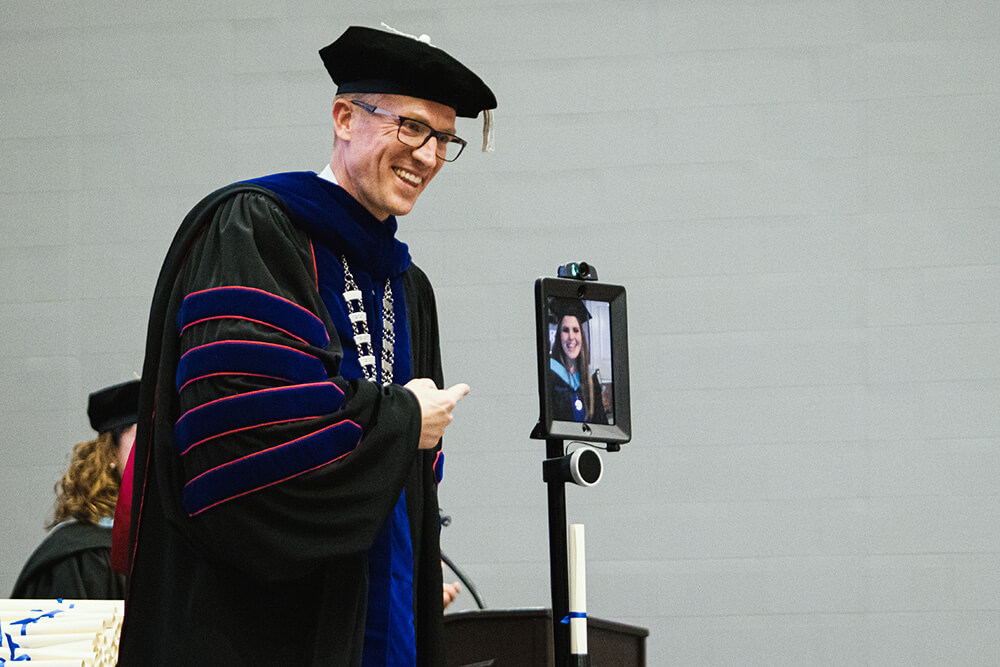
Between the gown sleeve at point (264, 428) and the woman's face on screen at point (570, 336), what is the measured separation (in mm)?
251

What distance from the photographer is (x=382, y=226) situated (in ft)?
6.27

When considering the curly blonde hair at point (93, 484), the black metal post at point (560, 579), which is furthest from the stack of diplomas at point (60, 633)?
the curly blonde hair at point (93, 484)

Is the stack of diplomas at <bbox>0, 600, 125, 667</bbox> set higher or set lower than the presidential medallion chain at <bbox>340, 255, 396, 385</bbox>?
lower

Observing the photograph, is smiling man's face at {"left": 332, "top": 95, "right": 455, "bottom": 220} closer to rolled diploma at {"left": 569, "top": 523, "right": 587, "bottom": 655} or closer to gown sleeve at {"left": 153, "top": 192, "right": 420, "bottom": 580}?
gown sleeve at {"left": 153, "top": 192, "right": 420, "bottom": 580}

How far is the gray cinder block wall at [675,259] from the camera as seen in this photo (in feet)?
13.9

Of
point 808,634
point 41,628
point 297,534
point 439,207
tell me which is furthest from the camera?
point 439,207

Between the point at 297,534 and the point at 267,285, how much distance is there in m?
0.35

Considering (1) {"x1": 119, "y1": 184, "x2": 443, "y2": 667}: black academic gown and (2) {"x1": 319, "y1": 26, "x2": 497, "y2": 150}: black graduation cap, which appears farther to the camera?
(2) {"x1": 319, "y1": 26, "x2": 497, "y2": 150}: black graduation cap

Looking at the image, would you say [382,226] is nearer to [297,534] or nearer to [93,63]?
[297,534]

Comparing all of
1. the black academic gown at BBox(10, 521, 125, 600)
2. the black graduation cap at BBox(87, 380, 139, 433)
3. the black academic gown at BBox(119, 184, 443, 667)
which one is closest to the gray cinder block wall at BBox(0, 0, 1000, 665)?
the black graduation cap at BBox(87, 380, 139, 433)

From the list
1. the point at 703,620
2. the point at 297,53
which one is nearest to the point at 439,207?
the point at 297,53

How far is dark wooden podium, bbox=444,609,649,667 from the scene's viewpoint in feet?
9.30

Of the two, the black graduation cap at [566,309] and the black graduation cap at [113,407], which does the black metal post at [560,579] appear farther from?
the black graduation cap at [113,407]

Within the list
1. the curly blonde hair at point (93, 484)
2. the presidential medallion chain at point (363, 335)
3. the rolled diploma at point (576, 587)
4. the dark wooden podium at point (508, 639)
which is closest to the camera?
the rolled diploma at point (576, 587)
